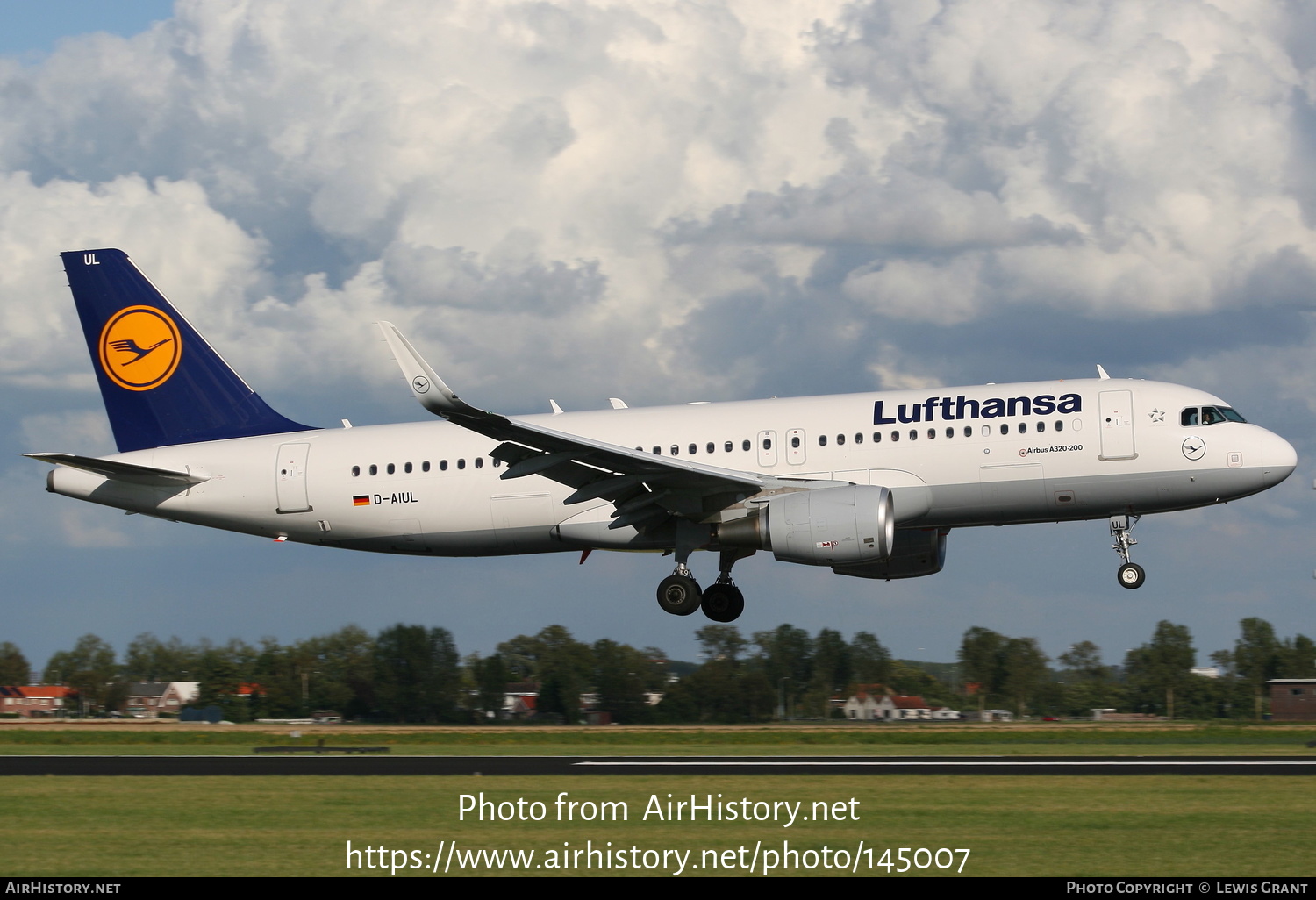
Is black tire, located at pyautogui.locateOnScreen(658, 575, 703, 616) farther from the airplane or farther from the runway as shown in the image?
the runway

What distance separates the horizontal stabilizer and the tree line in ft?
79.0

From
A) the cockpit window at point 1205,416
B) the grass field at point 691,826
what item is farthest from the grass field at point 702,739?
the grass field at point 691,826

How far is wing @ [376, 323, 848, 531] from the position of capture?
26.6 metres

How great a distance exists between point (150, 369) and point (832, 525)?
734 inches

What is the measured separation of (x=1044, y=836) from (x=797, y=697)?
160 feet

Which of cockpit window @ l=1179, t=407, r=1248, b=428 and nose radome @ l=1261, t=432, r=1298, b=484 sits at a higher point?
cockpit window @ l=1179, t=407, r=1248, b=428

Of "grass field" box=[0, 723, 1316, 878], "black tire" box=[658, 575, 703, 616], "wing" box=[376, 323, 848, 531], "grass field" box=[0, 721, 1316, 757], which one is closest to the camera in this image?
"grass field" box=[0, 723, 1316, 878]

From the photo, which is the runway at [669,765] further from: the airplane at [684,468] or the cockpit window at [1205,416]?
the cockpit window at [1205,416]

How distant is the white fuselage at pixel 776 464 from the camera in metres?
30.0

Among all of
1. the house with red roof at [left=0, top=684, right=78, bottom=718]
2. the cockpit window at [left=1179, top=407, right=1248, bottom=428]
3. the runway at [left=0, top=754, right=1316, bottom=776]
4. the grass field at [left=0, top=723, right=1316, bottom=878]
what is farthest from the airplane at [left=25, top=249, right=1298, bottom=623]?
the house with red roof at [left=0, top=684, right=78, bottom=718]

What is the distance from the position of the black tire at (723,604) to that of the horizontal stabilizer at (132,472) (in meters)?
12.6

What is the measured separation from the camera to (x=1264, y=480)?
98.0ft

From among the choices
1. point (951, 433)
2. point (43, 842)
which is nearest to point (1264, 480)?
point (951, 433)
